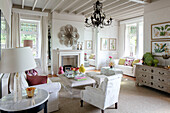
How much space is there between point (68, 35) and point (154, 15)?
402 centimetres

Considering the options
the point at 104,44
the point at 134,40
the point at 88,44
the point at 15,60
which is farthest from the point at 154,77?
the point at 88,44

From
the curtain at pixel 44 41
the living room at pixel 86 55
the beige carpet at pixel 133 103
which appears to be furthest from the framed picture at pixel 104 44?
the beige carpet at pixel 133 103

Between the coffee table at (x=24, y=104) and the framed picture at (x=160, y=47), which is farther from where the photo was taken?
the framed picture at (x=160, y=47)

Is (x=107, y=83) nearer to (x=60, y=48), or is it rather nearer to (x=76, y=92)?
(x=76, y=92)

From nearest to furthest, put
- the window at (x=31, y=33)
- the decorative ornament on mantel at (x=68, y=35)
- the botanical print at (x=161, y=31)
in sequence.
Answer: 1. the botanical print at (x=161, y=31)
2. the window at (x=31, y=33)
3. the decorative ornament on mantel at (x=68, y=35)

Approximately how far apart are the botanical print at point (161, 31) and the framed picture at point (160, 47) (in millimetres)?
182

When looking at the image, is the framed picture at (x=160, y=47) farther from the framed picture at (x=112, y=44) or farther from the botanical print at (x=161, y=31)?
the framed picture at (x=112, y=44)

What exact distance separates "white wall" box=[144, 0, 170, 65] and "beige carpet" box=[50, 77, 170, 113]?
1.39 metres

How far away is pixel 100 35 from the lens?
8008mm

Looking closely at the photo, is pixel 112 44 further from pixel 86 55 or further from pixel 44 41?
pixel 44 41

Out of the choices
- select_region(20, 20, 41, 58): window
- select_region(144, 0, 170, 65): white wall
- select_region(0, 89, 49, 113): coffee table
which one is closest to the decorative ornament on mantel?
select_region(20, 20, 41, 58): window

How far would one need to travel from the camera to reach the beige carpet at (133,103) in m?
2.92

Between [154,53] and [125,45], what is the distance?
320 cm

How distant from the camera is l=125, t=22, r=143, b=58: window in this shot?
702 centimetres
